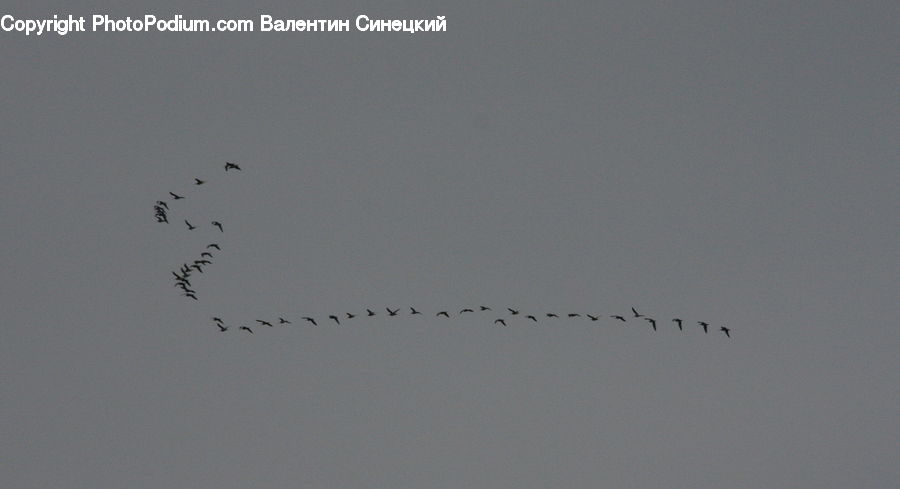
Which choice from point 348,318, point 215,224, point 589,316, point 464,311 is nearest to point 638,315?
point 589,316

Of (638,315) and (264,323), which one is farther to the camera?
(264,323)

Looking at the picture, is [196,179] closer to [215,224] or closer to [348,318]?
[215,224]

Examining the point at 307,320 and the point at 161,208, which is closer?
the point at 161,208

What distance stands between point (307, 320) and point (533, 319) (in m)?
25.5

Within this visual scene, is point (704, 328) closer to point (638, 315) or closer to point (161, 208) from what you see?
point (638, 315)

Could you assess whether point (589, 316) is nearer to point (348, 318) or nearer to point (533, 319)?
point (533, 319)

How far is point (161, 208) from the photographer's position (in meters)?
174

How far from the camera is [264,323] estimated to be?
190000mm

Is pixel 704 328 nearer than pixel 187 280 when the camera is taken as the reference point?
Yes

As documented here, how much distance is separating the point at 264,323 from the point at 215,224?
1705cm

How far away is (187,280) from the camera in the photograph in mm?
183750

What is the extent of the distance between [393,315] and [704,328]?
35855 millimetres

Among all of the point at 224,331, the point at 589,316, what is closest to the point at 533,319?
the point at 589,316

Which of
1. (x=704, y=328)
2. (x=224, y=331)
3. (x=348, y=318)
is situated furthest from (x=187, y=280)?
(x=704, y=328)
